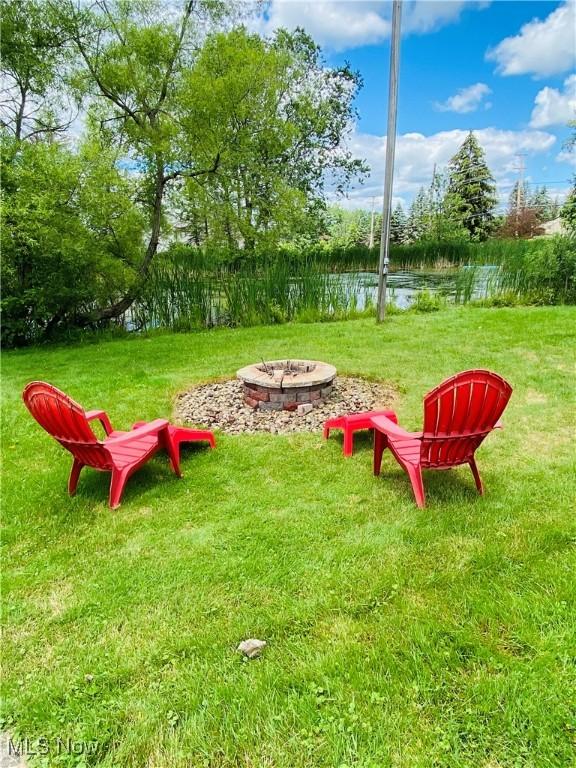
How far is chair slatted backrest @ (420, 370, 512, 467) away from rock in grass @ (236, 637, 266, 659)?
1361mm

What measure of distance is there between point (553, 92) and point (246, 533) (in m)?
14.8

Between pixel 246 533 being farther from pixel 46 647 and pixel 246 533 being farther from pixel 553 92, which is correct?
pixel 553 92

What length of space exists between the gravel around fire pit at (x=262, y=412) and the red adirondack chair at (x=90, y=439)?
0.91 meters


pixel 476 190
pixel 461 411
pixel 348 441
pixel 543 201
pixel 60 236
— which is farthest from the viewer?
pixel 543 201

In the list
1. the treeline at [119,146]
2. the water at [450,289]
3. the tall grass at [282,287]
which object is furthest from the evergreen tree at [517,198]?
the treeline at [119,146]

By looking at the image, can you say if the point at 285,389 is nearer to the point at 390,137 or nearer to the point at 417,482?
the point at 417,482

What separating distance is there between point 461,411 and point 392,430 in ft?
1.80

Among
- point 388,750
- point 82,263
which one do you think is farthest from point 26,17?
point 388,750

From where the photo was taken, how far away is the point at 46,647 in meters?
1.80

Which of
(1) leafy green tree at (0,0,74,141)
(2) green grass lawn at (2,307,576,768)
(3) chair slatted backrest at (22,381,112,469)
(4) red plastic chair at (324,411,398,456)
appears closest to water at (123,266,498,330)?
(1) leafy green tree at (0,0,74,141)

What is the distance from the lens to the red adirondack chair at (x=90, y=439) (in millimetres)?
2559

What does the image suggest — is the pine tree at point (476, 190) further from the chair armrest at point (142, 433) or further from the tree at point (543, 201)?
the chair armrest at point (142, 433)

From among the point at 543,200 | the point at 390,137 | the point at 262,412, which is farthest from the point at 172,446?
the point at 543,200

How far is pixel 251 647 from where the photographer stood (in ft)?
5.64
